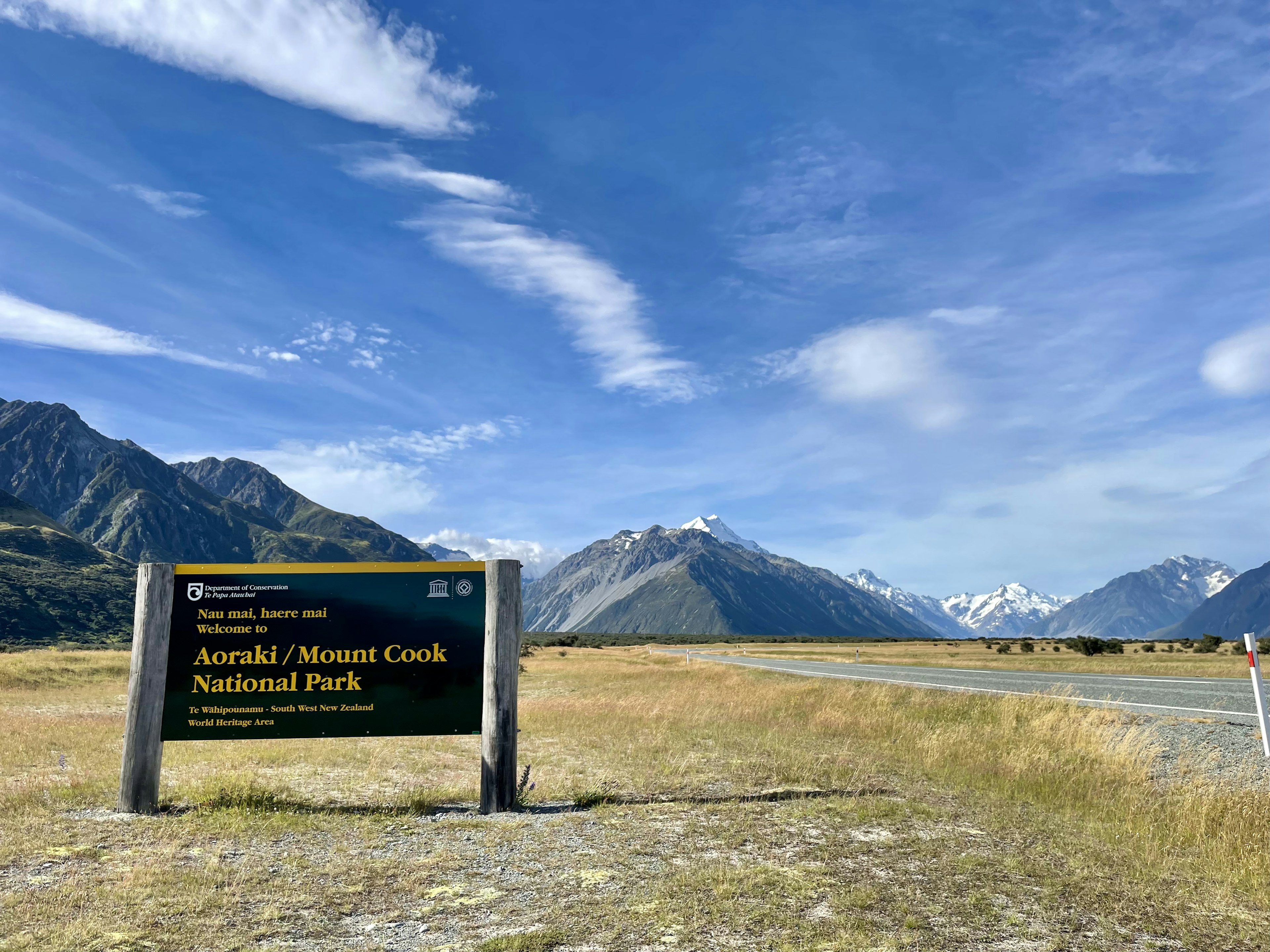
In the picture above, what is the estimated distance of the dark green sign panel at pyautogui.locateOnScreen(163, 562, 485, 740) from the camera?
9938 mm

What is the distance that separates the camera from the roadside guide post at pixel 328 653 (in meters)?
9.86

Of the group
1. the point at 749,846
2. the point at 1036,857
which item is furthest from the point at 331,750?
the point at 1036,857

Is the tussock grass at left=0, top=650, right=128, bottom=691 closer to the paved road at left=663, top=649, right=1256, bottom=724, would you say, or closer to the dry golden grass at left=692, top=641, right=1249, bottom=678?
the paved road at left=663, top=649, right=1256, bottom=724

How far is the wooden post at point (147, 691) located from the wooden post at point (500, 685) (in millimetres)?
4132

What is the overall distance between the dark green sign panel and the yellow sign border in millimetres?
23

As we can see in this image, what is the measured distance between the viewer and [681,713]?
1952 centimetres

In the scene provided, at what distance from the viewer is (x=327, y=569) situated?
10398mm

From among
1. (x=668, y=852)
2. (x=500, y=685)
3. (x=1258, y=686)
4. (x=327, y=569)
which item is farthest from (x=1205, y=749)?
(x=327, y=569)

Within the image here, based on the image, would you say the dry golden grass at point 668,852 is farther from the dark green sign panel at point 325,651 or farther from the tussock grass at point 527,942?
the dark green sign panel at point 325,651

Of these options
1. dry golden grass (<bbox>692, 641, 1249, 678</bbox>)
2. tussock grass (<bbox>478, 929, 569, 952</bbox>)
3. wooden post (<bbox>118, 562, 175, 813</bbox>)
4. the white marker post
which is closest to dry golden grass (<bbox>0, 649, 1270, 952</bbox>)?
tussock grass (<bbox>478, 929, 569, 952</bbox>)

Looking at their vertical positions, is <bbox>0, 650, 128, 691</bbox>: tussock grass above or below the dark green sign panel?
below

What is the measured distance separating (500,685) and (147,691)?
183 inches

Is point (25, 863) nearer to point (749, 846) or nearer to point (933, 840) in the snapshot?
point (749, 846)

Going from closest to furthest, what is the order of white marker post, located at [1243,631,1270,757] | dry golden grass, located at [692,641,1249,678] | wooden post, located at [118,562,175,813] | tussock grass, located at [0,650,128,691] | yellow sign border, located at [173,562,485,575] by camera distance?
wooden post, located at [118,562,175,813]
white marker post, located at [1243,631,1270,757]
yellow sign border, located at [173,562,485,575]
tussock grass, located at [0,650,128,691]
dry golden grass, located at [692,641,1249,678]
